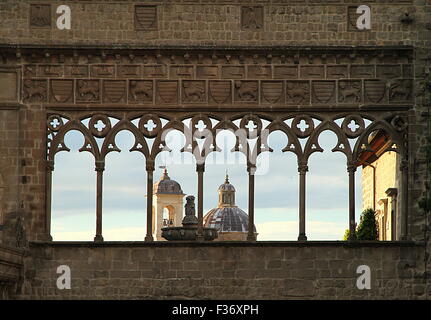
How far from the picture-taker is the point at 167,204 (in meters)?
63.0

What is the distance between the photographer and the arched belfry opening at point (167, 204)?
205ft

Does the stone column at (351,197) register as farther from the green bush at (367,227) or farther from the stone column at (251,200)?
the green bush at (367,227)

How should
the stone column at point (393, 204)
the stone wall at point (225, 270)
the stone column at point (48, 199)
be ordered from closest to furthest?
the stone wall at point (225, 270), the stone column at point (48, 199), the stone column at point (393, 204)

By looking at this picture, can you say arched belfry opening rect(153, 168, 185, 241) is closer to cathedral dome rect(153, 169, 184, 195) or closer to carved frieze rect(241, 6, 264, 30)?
cathedral dome rect(153, 169, 184, 195)

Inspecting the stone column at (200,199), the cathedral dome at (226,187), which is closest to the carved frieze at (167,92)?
the stone column at (200,199)

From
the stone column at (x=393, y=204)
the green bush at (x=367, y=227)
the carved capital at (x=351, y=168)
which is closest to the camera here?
the carved capital at (x=351, y=168)

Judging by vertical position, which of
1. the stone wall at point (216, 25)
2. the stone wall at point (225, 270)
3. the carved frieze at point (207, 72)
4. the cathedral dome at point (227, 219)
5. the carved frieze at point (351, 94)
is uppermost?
the stone wall at point (216, 25)

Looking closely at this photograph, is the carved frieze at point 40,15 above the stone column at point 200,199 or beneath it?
above

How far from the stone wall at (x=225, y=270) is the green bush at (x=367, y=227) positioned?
551cm

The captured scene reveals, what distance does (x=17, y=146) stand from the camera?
31.0 m

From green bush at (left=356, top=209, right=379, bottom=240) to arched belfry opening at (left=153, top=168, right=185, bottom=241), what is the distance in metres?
25.8

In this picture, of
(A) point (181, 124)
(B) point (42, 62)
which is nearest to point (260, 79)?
(A) point (181, 124)

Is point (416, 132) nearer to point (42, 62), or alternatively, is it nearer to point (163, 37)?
point (163, 37)
